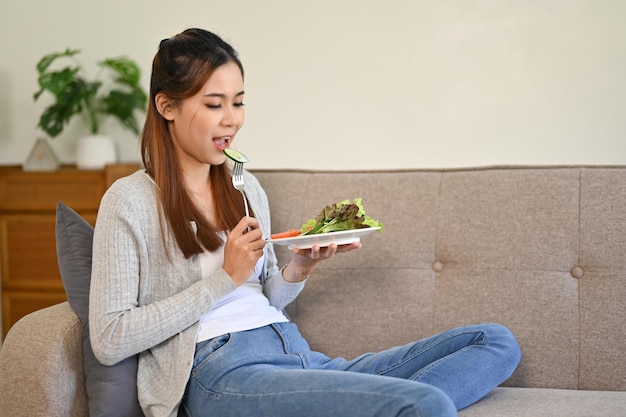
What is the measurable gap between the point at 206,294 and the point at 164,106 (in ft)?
1.56

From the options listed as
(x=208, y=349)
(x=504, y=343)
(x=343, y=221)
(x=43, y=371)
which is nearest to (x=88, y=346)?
(x=43, y=371)

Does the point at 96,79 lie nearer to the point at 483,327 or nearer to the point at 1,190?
the point at 1,190

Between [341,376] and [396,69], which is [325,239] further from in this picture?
[396,69]

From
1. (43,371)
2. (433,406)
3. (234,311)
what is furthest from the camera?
(234,311)

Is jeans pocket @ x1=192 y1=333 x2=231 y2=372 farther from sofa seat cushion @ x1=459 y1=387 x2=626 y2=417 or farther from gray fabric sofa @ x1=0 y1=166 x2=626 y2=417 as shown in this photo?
sofa seat cushion @ x1=459 y1=387 x2=626 y2=417

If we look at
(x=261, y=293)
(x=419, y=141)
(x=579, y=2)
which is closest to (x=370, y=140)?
(x=419, y=141)

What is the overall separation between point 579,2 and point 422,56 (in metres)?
0.67

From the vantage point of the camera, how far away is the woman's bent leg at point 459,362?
1.72 meters

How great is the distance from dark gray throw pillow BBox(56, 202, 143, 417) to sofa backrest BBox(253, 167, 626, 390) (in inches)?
22.8

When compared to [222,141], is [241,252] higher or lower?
lower

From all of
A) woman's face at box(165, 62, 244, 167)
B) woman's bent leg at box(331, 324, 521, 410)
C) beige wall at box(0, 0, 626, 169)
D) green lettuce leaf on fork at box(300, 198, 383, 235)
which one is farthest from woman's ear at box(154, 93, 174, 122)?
beige wall at box(0, 0, 626, 169)

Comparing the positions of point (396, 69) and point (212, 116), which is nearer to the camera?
point (212, 116)

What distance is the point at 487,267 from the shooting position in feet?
6.70

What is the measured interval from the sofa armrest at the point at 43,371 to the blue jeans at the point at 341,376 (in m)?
0.25
